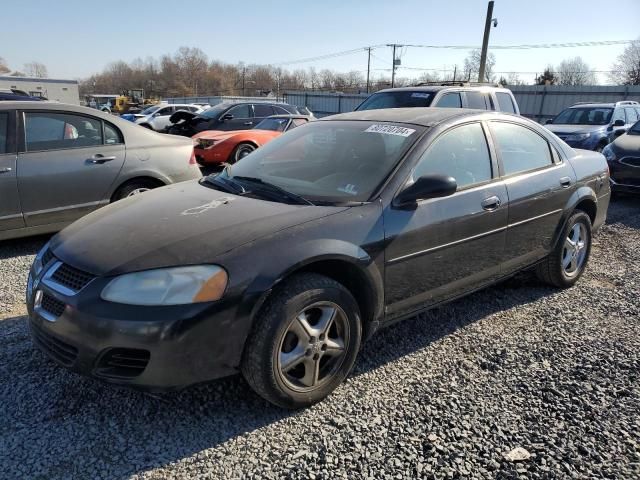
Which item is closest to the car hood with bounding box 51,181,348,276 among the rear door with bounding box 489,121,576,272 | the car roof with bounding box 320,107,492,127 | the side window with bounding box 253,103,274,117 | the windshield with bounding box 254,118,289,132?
the car roof with bounding box 320,107,492,127

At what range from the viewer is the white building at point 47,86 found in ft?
141

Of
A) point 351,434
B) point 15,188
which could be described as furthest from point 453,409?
point 15,188

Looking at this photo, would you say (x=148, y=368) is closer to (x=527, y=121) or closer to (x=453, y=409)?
(x=453, y=409)

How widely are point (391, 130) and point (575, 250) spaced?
7.58ft

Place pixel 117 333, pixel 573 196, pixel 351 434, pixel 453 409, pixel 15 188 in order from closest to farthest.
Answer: pixel 117 333
pixel 351 434
pixel 453 409
pixel 573 196
pixel 15 188

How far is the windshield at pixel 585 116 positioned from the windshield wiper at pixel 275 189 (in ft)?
37.5

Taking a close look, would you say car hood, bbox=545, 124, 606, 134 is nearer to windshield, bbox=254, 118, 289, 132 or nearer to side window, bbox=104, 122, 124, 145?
windshield, bbox=254, 118, 289, 132

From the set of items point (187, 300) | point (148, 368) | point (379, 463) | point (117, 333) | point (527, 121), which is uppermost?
point (527, 121)

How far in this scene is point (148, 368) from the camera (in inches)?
88.0

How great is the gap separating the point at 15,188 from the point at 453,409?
4450 mm

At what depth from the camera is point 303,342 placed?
257 centimetres

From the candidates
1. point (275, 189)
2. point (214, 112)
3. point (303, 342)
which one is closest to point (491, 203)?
point (275, 189)

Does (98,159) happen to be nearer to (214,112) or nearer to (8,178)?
(8,178)

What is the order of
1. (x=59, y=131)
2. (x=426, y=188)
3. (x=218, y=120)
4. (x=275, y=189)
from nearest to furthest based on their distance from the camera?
(x=426, y=188)
(x=275, y=189)
(x=59, y=131)
(x=218, y=120)
